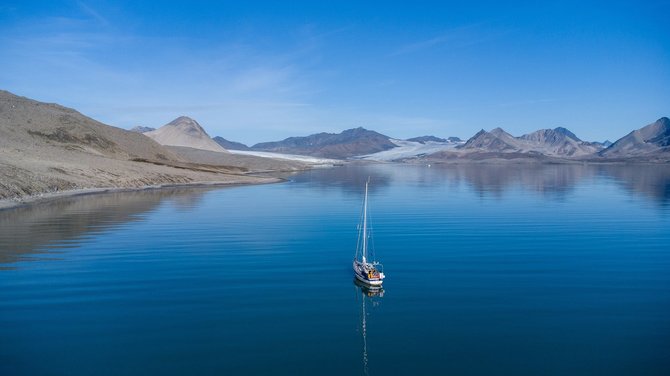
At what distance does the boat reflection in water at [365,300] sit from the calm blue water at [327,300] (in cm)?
10

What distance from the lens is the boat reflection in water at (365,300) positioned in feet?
41.8

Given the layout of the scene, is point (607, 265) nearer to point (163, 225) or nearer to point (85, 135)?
point (163, 225)

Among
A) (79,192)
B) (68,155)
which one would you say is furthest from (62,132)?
(79,192)

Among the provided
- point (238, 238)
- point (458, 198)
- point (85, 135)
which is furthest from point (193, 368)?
point (85, 135)

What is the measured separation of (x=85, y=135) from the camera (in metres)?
91.7

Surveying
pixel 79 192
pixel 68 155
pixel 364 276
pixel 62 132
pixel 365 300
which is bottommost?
→ pixel 365 300

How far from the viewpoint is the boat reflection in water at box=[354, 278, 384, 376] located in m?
12.7

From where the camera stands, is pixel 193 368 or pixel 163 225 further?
pixel 163 225

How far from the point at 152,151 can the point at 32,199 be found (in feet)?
217

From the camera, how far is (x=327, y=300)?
628 inches

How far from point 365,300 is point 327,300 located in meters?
1.12

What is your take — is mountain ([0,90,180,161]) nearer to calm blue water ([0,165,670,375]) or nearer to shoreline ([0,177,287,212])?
shoreline ([0,177,287,212])

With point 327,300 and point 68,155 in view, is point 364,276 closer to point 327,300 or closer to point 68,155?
point 327,300

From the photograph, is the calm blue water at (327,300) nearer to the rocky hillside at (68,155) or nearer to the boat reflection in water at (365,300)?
the boat reflection in water at (365,300)
